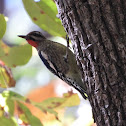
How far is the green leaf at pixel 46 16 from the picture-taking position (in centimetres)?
203

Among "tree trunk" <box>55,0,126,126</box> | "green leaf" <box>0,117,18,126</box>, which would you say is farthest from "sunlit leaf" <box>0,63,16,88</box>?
"tree trunk" <box>55,0,126,126</box>

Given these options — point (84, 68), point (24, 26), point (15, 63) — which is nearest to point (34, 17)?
point (15, 63)

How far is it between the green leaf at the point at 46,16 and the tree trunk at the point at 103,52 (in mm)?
424

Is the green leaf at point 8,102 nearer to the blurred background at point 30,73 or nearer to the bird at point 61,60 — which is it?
the bird at point 61,60

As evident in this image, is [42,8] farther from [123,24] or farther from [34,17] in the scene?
[123,24]

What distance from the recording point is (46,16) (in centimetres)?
207

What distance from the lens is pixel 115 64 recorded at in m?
1.51

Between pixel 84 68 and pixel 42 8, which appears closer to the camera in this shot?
pixel 84 68

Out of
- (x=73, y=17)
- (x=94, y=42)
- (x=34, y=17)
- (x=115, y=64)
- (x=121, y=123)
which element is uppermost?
(x=34, y=17)

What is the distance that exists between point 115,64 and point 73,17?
36 centimetres

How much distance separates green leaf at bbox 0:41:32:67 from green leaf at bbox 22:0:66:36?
0.70 ft

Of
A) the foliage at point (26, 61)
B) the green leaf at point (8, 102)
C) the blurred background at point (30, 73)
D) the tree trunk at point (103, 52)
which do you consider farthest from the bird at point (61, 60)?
the blurred background at point (30, 73)

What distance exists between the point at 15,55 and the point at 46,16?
38 centimetres

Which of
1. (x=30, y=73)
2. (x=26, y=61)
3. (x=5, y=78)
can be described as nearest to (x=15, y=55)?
(x=26, y=61)
